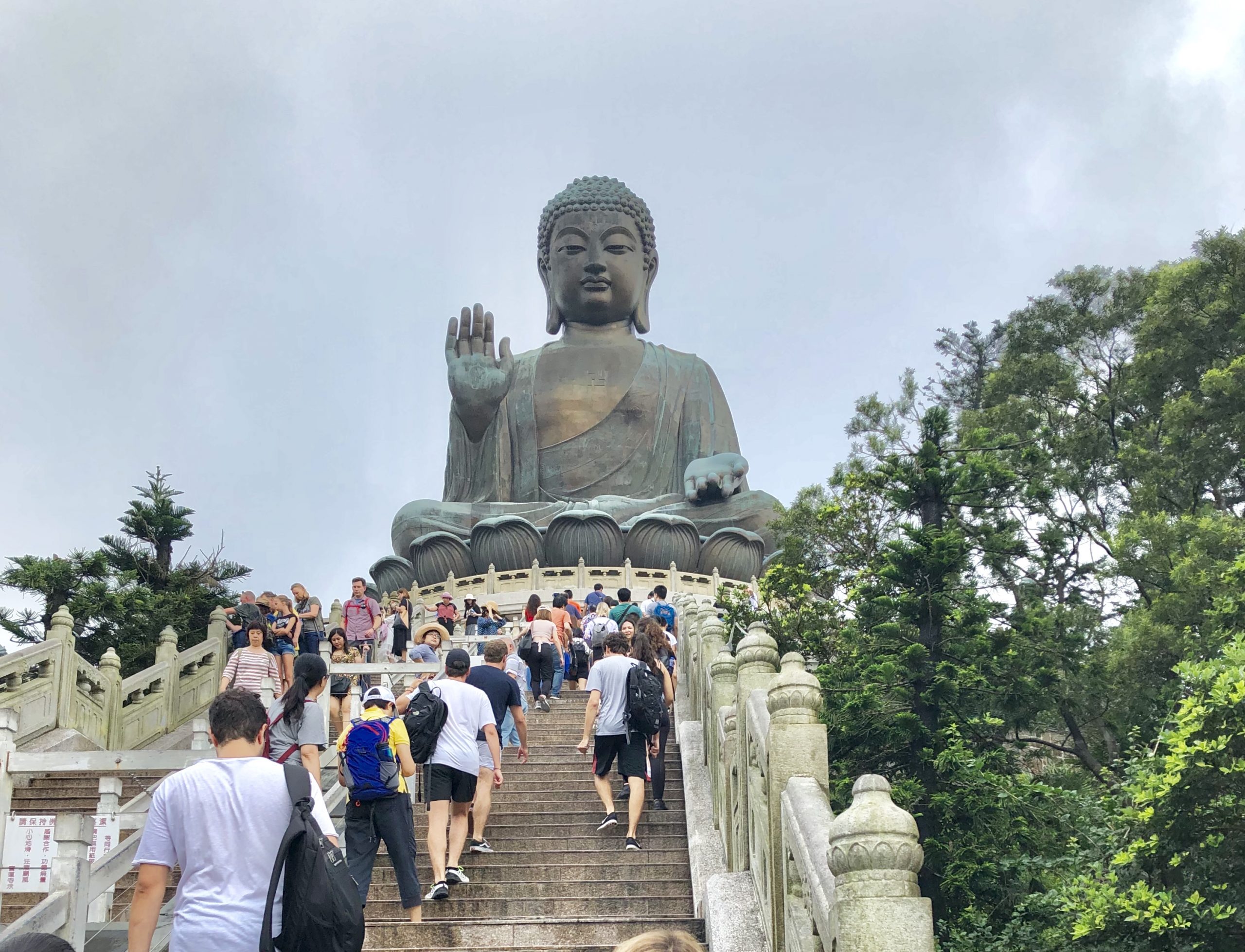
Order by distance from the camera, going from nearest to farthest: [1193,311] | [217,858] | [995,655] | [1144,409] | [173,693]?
[217,858] → [995,655] → [173,693] → [1193,311] → [1144,409]

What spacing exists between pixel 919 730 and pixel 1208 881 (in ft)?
11.7

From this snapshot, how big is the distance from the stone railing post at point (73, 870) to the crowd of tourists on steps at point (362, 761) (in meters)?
0.73

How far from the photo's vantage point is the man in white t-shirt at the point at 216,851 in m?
3.80

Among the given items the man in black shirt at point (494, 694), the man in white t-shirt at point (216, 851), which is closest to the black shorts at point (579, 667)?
the man in black shirt at point (494, 694)

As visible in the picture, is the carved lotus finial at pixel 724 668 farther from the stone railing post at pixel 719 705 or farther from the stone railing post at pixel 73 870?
the stone railing post at pixel 73 870

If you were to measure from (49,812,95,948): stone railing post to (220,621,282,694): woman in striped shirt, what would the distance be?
3307 millimetres

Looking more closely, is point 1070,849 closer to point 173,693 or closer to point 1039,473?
point 173,693

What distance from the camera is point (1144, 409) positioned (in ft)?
65.1

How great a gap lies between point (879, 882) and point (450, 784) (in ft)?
12.4

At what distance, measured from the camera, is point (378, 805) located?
6270 mm

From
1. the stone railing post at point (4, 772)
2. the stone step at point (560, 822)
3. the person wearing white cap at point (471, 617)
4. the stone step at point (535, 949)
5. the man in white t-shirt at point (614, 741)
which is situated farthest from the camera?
the person wearing white cap at point (471, 617)

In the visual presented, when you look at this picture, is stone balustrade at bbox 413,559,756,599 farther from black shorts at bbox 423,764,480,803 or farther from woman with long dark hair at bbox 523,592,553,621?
black shorts at bbox 423,764,480,803

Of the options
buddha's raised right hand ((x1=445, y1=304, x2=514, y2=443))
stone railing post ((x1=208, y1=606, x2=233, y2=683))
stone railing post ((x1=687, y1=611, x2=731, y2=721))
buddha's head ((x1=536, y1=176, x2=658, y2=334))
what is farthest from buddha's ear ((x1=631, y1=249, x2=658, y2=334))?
stone railing post ((x1=687, y1=611, x2=731, y2=721))

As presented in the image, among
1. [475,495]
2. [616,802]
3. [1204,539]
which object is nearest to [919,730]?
[616,802]
